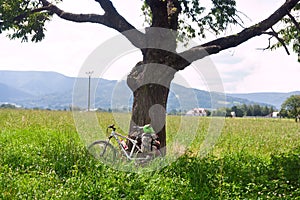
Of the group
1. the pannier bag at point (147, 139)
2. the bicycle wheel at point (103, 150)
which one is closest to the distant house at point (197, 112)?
the pannier bag at point (147, 139)

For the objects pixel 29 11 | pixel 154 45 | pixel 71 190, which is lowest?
pixel 71 190

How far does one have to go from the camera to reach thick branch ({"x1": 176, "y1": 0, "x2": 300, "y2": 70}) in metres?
9.88

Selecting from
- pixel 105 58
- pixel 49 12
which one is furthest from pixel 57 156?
pixel 49 12

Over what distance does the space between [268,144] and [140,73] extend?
6966 millimetres

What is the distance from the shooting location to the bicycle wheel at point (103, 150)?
8953 millimetres

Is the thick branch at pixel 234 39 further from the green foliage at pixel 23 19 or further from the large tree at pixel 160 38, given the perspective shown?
the green foliage at pixel 23 19

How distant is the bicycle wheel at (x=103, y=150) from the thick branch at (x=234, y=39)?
102 inches

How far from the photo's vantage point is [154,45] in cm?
1013

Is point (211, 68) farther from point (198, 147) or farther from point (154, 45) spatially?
point (198, 147)

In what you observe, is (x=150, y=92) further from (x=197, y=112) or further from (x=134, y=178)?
(x=134, y=178)

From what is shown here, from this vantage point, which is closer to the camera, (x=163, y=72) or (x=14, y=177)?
(x=14, y=177)

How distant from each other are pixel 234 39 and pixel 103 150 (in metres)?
4.24

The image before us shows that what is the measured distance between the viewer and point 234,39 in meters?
10.1

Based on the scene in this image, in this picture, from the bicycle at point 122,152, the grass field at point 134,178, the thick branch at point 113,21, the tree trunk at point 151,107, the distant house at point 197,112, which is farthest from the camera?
the thick branch at point 113,21
